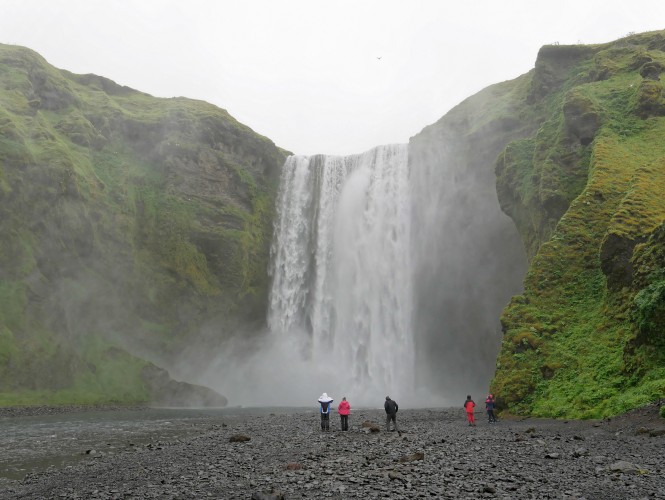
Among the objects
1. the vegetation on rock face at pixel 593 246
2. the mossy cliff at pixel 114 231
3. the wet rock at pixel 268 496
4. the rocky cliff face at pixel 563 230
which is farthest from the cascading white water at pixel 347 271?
the wet rock at pixel 268 496

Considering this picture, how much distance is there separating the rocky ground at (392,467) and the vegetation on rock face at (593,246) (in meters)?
3.61

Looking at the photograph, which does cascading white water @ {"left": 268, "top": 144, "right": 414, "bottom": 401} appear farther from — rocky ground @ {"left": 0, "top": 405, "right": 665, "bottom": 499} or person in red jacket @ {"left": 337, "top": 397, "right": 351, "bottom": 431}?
rocky ground @ {"left": 0, "top": 405, "right": 665, "bottom": 499}

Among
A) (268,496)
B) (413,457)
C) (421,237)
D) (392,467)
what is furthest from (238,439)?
(421,237)

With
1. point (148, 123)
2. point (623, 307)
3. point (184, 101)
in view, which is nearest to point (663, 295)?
point (623, 307)

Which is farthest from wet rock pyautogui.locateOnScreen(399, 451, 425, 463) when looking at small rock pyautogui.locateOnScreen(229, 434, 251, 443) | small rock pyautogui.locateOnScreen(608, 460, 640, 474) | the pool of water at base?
the pool of water at base

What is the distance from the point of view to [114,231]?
196 ft

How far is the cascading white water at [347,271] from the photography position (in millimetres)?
54781

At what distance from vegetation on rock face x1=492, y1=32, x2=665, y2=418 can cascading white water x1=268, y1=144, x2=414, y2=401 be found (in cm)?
1694

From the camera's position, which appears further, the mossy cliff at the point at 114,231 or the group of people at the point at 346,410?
the mossy cliff at the point at 114,231

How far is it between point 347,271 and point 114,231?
85.6ft

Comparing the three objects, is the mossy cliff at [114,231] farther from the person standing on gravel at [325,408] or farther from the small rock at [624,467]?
the small rock at [624,467]

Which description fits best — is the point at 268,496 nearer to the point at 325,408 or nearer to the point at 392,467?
the point at 392,467

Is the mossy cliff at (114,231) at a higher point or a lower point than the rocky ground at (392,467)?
higher

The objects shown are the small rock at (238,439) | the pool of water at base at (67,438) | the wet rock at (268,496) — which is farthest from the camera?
the small rock at (238,439)
